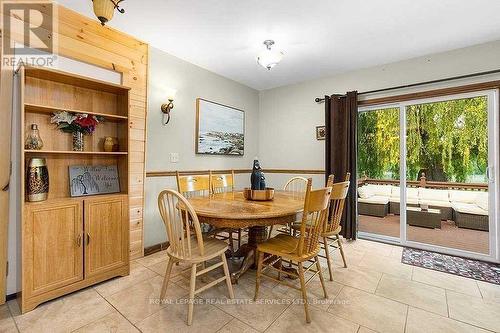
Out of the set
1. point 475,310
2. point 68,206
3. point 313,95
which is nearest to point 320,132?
point 313,95

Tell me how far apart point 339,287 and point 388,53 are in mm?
2795

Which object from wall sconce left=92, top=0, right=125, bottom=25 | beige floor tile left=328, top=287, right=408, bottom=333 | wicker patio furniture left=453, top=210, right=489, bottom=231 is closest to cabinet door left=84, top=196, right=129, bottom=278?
wall sconce left=92, top=0, right=125, bottom=25

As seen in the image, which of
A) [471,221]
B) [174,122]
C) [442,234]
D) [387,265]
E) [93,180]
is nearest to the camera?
[93,180]

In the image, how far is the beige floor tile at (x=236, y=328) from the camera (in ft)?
4.96

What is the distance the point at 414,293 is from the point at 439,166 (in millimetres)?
2260

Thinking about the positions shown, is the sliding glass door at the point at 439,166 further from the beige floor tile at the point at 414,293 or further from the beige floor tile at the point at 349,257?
the beige floor tile at the point at 414,293

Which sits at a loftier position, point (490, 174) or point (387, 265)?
point (490, 174)

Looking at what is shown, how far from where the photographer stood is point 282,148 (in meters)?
4.22

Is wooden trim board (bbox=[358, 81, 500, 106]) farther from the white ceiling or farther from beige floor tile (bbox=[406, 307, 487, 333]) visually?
beige floor tile (bbox=[406, 307, 487, 333])

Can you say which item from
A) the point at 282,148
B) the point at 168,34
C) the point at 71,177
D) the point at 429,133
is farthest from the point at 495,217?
the point at 71,177

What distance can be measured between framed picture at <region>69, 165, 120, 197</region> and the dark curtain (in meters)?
2.80

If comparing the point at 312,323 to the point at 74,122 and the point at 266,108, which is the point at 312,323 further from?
the point at 266,108

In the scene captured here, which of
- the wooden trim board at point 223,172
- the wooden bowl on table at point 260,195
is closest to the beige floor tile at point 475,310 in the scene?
the wooden bowl on table at point 260,195

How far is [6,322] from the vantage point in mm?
1581
